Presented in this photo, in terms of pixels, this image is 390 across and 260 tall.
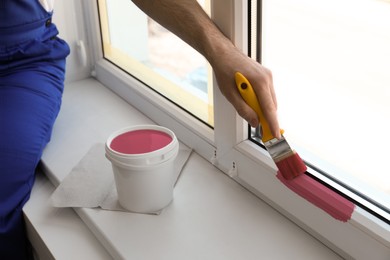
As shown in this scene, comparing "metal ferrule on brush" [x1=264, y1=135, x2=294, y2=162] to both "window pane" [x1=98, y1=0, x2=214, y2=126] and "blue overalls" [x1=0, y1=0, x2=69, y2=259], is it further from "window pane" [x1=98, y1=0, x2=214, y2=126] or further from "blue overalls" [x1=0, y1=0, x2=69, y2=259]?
"blue overalls" [x1=0, y1=0, x2=69, y2=259]

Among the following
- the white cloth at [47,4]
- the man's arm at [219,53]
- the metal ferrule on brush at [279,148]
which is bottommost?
the metal ferrule on brush at [279,148]

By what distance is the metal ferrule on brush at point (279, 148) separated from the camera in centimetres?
88

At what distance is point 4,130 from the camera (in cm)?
123

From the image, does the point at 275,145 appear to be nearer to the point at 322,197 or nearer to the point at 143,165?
the point at 322,197

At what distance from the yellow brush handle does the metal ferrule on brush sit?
0.5 inches

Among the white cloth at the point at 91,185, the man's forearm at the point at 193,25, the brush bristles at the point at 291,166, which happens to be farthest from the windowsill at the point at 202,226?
the man's forearm at the point at 193,25

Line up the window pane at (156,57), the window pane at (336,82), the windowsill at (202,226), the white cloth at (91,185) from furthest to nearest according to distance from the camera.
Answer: the window pane at (156,57) → the white cloth at (91,185) → the windowsill at (202,226) → the window pane at (336,82)

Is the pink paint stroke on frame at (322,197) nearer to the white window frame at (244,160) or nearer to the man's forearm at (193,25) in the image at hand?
the white window frame at (244,160)

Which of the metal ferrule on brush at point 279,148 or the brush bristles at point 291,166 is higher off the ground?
the metal ferrule on brush at point 279,148

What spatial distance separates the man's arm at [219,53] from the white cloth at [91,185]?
35cm

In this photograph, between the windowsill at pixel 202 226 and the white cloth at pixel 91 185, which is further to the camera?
→ the white cloth at pixel 91 185

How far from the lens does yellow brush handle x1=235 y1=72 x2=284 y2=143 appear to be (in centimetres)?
86

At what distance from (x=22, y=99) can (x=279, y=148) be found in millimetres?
712

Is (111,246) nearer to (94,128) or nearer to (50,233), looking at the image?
(50,233)
